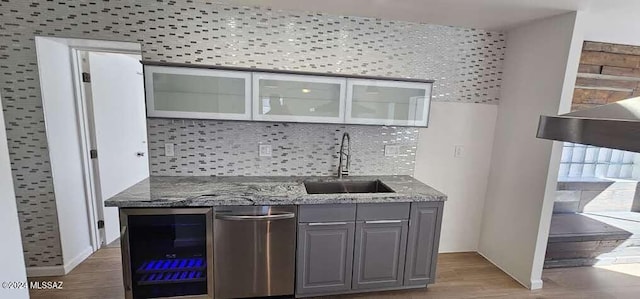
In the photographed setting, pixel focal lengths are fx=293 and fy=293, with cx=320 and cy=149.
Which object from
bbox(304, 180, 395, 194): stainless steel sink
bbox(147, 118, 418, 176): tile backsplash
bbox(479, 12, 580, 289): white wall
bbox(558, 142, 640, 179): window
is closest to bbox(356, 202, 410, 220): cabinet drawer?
bbox(304, 180, 395, 194): stainless steel sink

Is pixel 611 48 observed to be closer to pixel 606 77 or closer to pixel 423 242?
pixel 606 77

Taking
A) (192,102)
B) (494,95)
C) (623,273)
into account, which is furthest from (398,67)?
(623,273)

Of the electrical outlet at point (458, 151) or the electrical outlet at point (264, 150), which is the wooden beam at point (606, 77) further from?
the electrical outlet at point (264, 150)

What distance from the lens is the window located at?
135 inches

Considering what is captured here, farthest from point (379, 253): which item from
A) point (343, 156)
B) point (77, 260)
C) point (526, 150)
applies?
point (77, 260)

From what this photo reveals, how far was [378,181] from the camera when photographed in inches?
108

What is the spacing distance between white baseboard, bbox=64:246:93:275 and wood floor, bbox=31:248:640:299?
1.6 inches

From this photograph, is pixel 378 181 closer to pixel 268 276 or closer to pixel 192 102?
pixel 268 276

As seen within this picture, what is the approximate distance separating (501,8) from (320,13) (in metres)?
1.44

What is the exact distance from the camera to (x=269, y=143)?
105 inches

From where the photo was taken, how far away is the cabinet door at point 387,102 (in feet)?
8.07

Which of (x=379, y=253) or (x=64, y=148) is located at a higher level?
(x=64, y=148)

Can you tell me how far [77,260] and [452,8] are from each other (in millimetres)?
3966

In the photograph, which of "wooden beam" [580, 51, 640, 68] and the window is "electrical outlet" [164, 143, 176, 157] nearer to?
"wooden beam" [580, 51, 640, 68]
